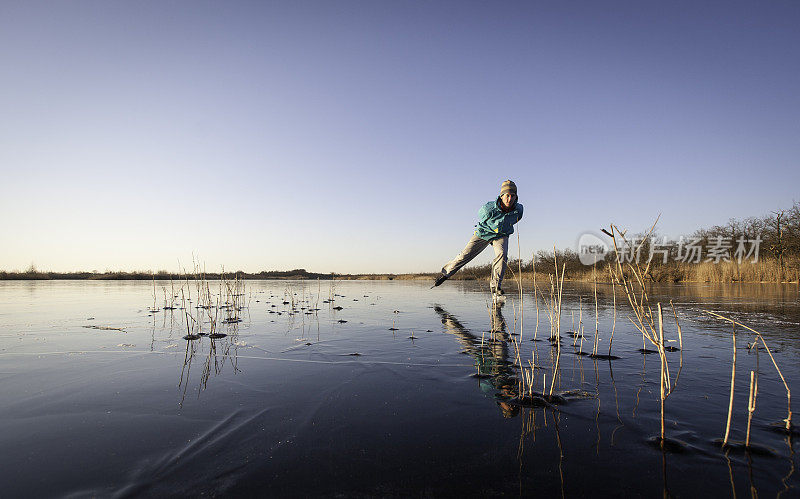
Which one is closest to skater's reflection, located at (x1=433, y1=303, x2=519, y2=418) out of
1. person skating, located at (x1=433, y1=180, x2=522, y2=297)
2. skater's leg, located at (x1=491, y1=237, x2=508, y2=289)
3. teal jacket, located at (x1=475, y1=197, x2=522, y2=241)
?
skater's leg, located at (x1=491, y1=237, x2=508, y2=289)

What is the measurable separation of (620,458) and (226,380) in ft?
8.74

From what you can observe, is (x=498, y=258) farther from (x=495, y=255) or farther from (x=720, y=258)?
(x=720, y=258)

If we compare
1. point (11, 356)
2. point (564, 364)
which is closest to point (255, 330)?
point (11, 356)

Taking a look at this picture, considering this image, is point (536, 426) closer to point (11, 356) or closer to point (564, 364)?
point (564, 364)

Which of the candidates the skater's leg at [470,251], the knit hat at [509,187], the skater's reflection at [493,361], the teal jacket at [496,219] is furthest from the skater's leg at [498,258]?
the skater's reflection at [493,361]

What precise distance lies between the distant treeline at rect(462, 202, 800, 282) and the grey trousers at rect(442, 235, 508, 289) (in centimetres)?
494

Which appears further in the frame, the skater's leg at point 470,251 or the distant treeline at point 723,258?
the distant treeline at point 723,258

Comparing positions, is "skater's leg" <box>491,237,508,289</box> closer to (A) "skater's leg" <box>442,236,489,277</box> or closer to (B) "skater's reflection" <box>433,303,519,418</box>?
(A) "skater's leg" <box>442,236,489,277</box>

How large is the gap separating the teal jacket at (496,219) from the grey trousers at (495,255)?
0.22m

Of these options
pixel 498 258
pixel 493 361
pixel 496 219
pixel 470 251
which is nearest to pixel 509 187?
pixel 496 219

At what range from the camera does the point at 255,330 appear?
216 inches

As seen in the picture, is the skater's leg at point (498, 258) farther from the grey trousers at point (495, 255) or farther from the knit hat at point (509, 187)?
the knit hat at point (509, 187)

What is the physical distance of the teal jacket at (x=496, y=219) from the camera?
9031mm

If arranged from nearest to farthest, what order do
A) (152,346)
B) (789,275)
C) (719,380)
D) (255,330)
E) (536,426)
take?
(536,426), (719,380), (152,346), (255,330), (789,275)
